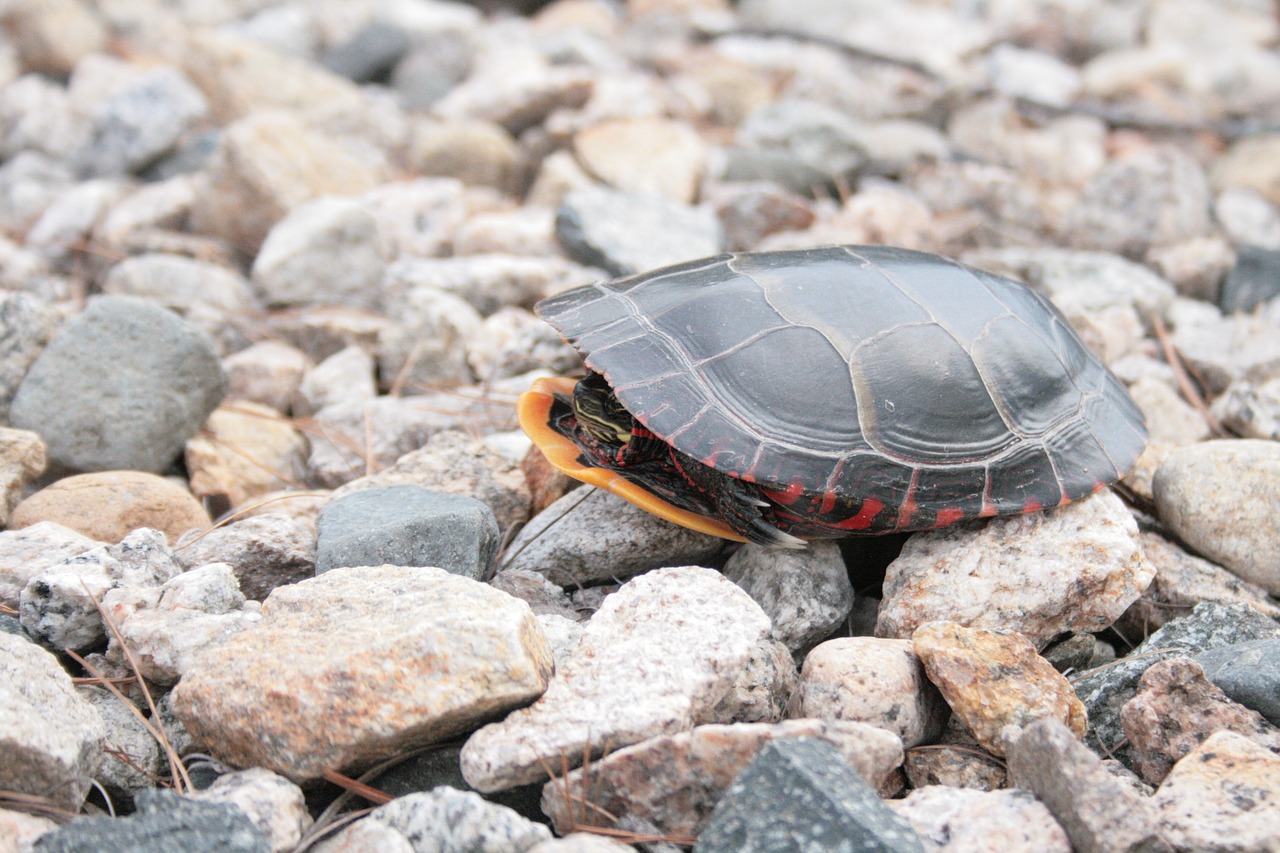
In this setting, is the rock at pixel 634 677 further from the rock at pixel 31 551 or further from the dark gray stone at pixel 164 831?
the rock at pixel 31 551

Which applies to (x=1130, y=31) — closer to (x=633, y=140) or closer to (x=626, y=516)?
(x=633, y=140)

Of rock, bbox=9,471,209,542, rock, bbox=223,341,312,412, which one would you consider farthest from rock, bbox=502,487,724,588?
rock, bbox=223,341,312,412

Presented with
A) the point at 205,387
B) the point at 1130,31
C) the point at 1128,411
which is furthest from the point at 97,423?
the point at 1130,31

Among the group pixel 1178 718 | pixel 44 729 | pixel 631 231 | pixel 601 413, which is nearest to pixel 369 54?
pixel 631 231

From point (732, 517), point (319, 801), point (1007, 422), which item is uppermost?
point (1007, 422)

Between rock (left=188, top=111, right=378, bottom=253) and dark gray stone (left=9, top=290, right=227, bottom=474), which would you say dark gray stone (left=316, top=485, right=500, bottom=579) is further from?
rock (left=188, top=111, right=378, bottom=253)

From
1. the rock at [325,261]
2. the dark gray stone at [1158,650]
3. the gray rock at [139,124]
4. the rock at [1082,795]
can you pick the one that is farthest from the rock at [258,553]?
the gray rock at [139,124]
